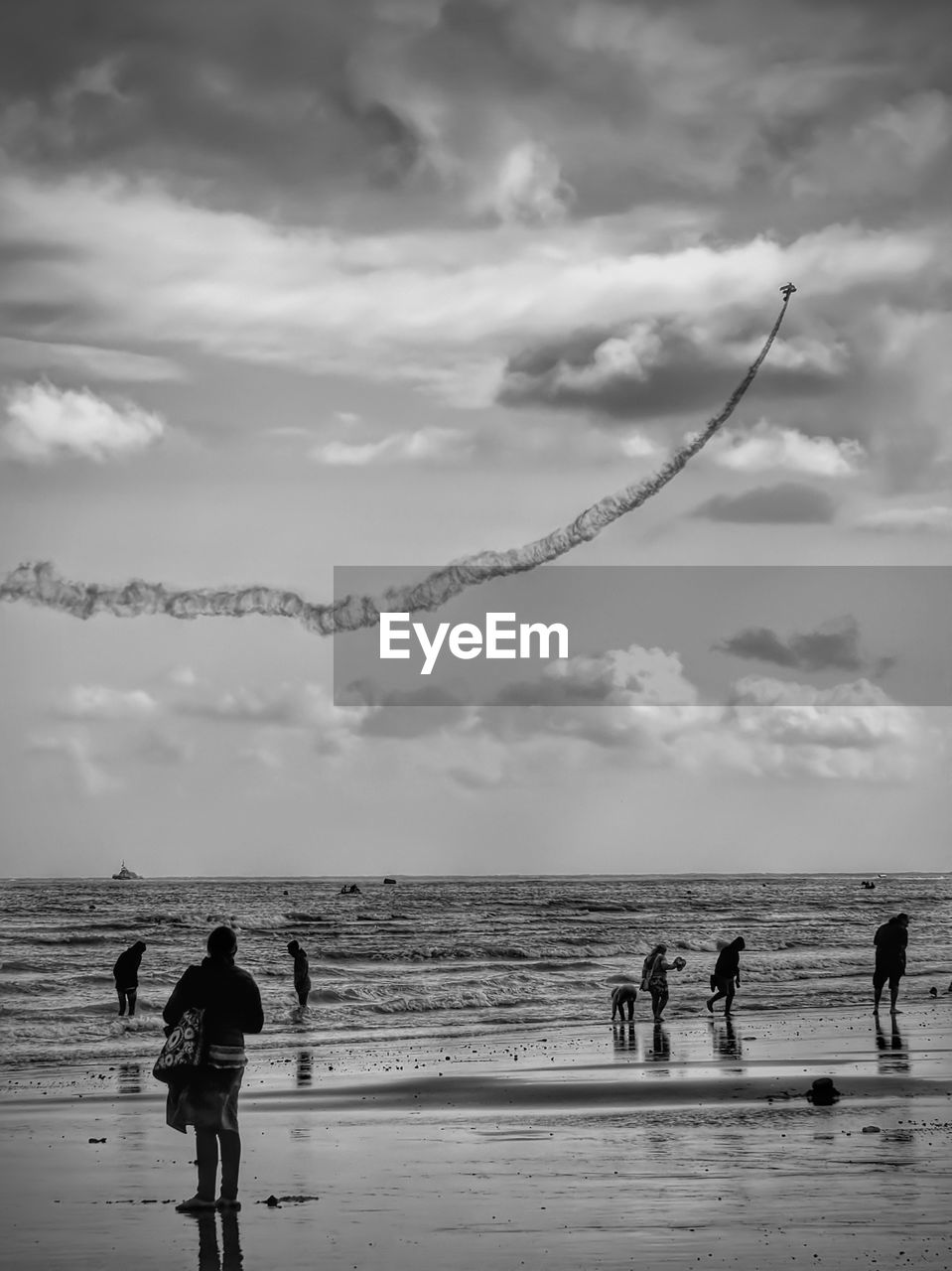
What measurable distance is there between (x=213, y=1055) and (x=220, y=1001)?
34 centimetres

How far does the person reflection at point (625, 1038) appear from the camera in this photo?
76.3 ft

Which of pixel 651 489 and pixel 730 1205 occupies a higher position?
pixel 651 489

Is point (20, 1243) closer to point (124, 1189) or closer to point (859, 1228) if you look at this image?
point (124, 1189)

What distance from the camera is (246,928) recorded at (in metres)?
80.8

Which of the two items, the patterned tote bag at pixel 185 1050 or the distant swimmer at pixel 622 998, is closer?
the patterned tote bag at pixel 185 1050

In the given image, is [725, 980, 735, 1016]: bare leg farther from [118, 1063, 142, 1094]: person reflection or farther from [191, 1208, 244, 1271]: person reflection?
[191, 1208, 244, 1271]: person reflection

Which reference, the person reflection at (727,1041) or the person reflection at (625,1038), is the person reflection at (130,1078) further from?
the person reflection at (727,1041)

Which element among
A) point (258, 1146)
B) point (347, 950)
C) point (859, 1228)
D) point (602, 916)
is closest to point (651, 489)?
point (347, 950)

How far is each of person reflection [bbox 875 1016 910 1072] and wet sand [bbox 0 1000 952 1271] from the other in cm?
11

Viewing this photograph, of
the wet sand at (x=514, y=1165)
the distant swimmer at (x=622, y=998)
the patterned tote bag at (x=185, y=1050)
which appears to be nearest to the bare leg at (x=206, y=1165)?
the wet sand at (x=514, y=1165)

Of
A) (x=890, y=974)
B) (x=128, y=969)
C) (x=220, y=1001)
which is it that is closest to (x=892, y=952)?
(x=890, y=974)

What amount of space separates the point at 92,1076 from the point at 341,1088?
3694mm

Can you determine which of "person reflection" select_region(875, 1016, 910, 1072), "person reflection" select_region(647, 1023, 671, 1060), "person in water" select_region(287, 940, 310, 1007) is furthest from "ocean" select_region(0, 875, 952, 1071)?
"person reflection" select_region(875, 1016, 910, 1072)

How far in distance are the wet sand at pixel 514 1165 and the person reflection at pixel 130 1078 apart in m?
0.05
